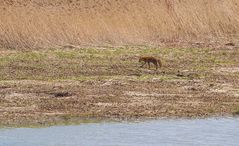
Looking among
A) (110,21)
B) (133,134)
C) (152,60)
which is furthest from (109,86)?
(110,21)

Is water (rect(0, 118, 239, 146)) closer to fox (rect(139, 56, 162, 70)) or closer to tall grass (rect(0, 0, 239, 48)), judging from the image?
fox (rect(139, 56, 162, 70))

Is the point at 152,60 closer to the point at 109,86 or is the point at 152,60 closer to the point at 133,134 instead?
the point at 109,86

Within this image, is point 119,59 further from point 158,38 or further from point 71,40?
point 158,38

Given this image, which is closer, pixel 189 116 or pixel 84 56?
pixel 189 116

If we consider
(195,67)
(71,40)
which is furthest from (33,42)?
(195,67)

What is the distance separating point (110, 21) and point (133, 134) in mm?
18538

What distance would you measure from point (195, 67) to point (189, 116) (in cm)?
899

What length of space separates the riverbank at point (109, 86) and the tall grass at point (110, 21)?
1623 mm

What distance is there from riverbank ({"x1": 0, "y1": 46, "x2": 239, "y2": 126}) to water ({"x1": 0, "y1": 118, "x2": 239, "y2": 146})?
2.05 feet

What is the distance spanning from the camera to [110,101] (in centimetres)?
2289

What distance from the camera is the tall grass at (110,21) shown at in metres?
34.8

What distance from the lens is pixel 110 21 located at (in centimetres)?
3819

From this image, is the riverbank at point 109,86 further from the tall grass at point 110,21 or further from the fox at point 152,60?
the tall grass at point 110,21

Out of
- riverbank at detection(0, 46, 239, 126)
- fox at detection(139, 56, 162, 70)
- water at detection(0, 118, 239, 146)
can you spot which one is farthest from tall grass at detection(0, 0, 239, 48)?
water at detection(0, 118, 239, 146)
